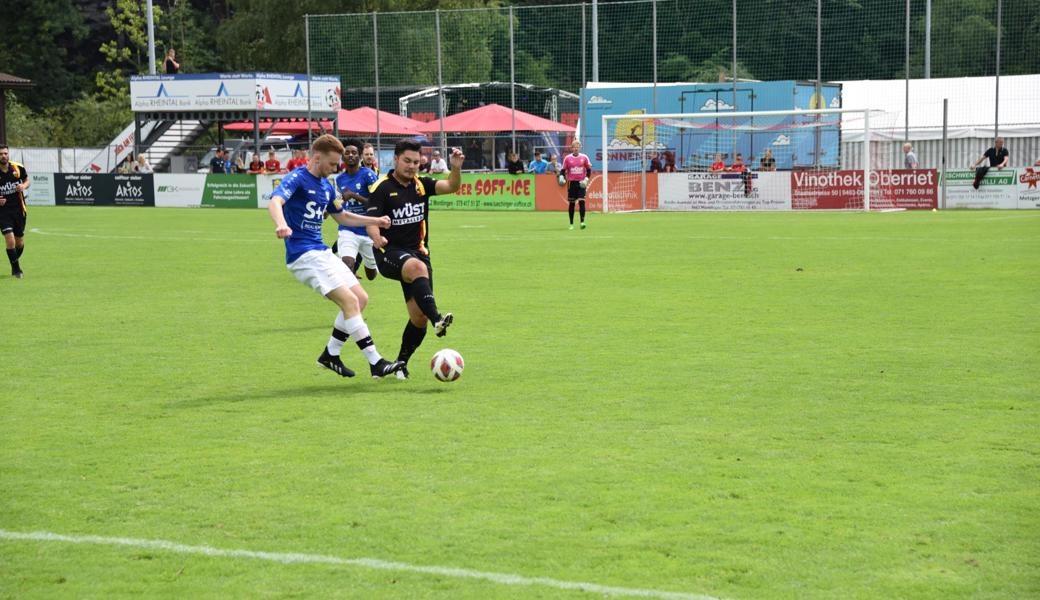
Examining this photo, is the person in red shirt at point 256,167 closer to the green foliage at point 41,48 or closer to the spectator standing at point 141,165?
the spectator standing at point 141,165

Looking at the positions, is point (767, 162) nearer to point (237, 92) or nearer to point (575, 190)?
point (575, 190)

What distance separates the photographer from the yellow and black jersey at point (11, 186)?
20.6m

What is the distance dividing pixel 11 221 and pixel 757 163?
23.9 meters

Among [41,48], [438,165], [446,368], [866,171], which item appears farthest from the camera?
[41,48]

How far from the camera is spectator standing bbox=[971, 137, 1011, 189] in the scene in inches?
1398

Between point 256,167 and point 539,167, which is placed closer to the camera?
point 539,167

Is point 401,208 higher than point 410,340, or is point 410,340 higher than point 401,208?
point 401,208

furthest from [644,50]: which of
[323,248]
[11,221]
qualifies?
[323,248]

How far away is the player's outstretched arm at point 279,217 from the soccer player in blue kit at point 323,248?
5.8 inches

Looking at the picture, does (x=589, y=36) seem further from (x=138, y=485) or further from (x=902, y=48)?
(x=138, y=485)

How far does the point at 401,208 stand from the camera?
431 inches

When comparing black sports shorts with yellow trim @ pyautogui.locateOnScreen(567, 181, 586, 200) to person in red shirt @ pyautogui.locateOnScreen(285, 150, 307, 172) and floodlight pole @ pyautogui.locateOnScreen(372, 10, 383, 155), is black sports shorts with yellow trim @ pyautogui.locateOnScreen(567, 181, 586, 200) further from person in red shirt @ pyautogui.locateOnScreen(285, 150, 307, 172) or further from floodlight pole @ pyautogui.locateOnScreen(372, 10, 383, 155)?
floodlight pole @ pyautogui.locateOnScreen(372, 10, 383, 155)

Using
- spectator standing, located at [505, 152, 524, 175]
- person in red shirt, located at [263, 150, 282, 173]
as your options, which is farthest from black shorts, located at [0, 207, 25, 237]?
person in red shirt, located at [263, 150, 282, 173]

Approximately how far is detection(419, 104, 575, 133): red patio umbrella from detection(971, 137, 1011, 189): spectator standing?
16.7 m
